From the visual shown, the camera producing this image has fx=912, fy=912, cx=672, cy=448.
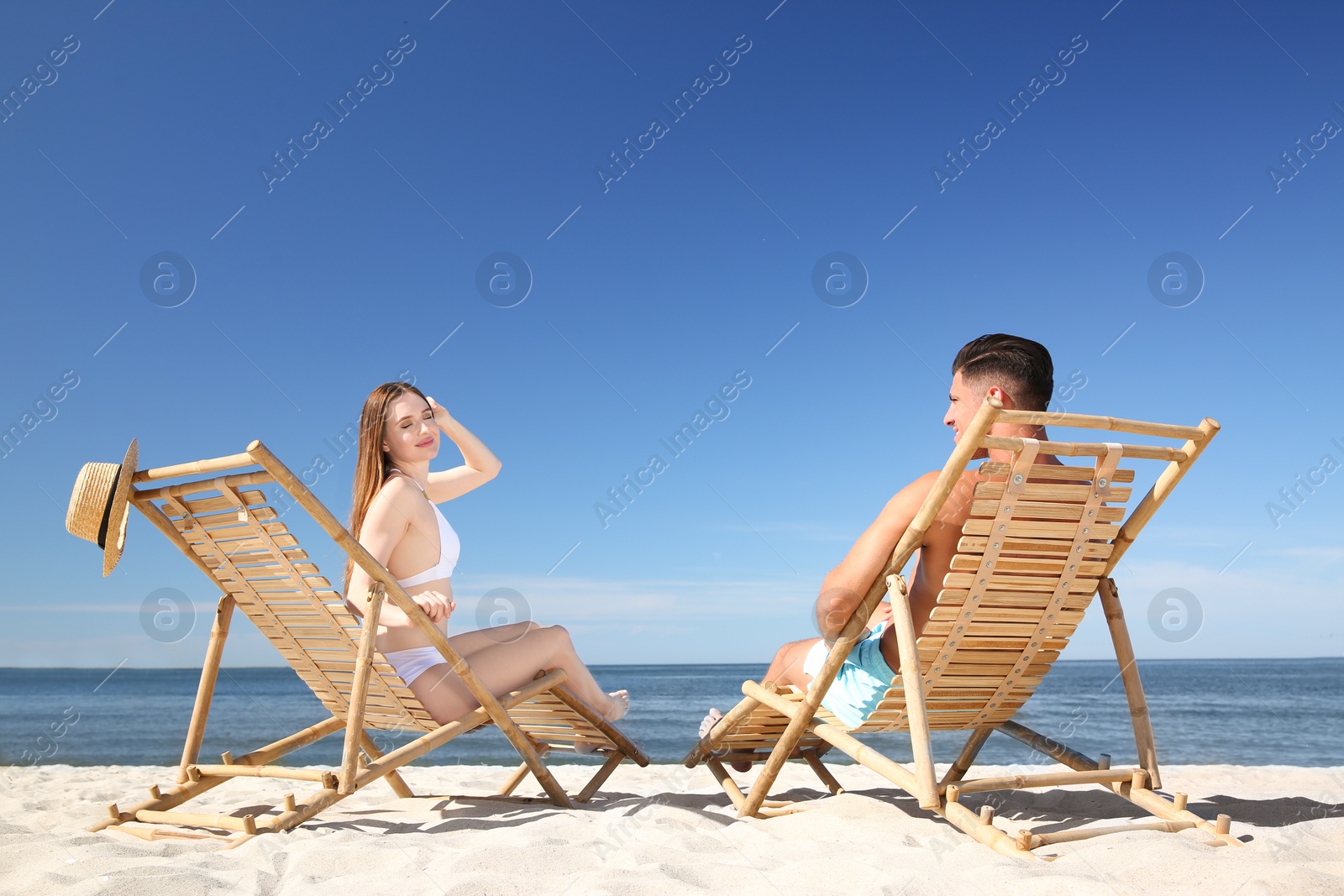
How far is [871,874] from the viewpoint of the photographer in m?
2.41

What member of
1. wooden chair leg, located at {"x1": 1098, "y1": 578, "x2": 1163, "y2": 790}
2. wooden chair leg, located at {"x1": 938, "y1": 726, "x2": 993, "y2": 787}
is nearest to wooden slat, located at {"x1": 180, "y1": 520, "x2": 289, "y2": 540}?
wooden chair leg, located at {"x1": 938, "y1": 726, "x2": 993, "y2": 787}

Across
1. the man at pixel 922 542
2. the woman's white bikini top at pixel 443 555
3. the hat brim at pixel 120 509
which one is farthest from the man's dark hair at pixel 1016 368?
the hat brim at pixel 120 509

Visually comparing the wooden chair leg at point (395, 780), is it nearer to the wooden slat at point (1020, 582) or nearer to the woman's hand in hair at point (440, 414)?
the woman's hand in hair at point (440, 414)

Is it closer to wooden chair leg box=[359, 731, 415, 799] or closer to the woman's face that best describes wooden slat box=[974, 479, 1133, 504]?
the woman's face

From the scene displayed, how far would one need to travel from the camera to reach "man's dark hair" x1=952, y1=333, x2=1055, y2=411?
10.5ft

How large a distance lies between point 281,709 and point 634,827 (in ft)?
75.4

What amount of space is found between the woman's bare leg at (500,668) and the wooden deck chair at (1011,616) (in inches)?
32.5

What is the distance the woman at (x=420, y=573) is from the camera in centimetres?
360

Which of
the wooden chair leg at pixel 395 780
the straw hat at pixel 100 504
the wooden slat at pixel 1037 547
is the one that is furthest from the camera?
the wooden chair leg at pixel 395 780

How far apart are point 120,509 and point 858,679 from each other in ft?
9.01

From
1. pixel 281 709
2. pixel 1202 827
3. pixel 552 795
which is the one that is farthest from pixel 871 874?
pixel 281 709

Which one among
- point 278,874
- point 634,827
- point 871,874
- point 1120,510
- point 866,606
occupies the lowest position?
point 278,874

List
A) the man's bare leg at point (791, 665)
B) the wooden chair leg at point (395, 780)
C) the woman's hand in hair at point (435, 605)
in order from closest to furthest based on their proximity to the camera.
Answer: the woman's hand in hair at point (435, 605) → the man's bare leg at point (791, 665) → the wooden chair leg at point (395, 780)

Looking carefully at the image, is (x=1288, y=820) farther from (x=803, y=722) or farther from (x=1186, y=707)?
(x=1186, y=707)
